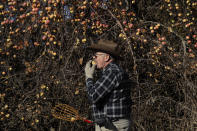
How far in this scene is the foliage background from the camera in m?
4.05

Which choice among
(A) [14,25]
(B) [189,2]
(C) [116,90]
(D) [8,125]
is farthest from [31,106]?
(B) [189,2]

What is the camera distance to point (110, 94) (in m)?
2.63

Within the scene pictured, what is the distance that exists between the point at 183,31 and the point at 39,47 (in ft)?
7.91

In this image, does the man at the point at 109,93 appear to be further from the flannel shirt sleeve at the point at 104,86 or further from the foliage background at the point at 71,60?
the foliage background at the point at 71,60

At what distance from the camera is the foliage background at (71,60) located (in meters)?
4.05

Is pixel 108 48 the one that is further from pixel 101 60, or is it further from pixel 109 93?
pixel 109 93

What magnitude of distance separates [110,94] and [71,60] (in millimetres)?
1813

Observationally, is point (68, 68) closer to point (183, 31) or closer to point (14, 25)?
point (14, 25)

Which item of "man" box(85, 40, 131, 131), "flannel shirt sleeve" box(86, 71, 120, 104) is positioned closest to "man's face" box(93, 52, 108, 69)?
"man" box(85, 40, 131, 131)

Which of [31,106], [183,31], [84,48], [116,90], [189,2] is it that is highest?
[189,2]

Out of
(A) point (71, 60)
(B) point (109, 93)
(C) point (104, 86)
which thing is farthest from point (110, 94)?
(A) point (71, 60)

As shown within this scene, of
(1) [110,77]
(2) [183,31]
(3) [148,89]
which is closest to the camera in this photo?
(1) [110,77]

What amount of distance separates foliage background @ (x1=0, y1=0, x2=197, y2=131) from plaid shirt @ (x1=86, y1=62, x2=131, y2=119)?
49.1 inches

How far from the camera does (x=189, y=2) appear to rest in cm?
512
